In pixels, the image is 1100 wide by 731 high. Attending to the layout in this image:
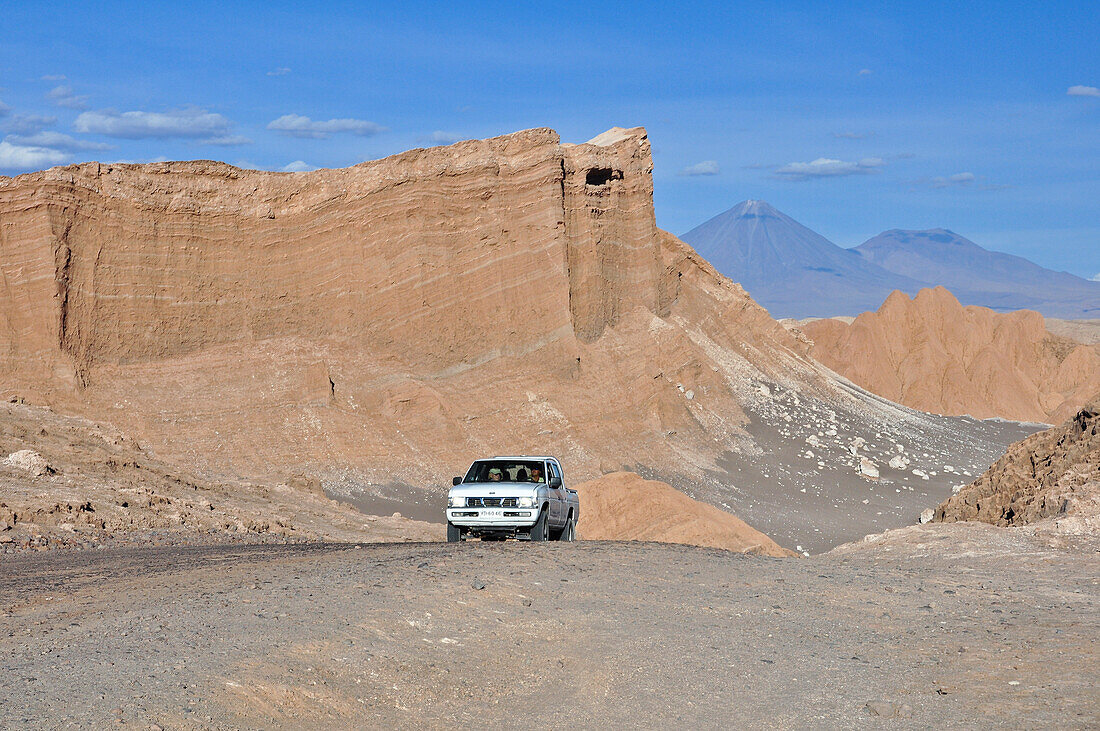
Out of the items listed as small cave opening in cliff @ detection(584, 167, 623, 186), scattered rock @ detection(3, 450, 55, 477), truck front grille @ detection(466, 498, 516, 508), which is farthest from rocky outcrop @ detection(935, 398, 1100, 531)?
small cave opening in cliff @ detection(584, 167, 623, 186)

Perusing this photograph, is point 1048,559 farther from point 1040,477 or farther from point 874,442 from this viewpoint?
point 874,442

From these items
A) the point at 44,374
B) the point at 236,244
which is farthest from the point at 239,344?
the point at 44,374

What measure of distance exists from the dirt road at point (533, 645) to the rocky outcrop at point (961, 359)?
79937 millimetres

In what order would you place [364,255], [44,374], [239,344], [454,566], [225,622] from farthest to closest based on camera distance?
[364,255] < [239,344] < [44,374] < [454,566] < [225,622]

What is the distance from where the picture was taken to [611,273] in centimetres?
4628

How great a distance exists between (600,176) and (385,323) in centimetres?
1279

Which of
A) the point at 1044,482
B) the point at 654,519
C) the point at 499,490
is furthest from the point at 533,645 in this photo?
the point at 654,519

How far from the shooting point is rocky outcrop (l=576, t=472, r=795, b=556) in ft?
84.8

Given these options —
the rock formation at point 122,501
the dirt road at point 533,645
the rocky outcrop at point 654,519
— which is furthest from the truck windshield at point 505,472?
the rocky outcrop at point 654,519

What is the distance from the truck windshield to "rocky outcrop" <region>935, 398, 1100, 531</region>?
8772mm

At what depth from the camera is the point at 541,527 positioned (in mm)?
16453

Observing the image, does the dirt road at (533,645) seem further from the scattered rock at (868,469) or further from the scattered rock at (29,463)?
the scattered rock at (868,469)

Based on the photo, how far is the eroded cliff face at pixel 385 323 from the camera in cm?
3400

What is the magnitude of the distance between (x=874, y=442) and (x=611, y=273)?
15.5 meters
